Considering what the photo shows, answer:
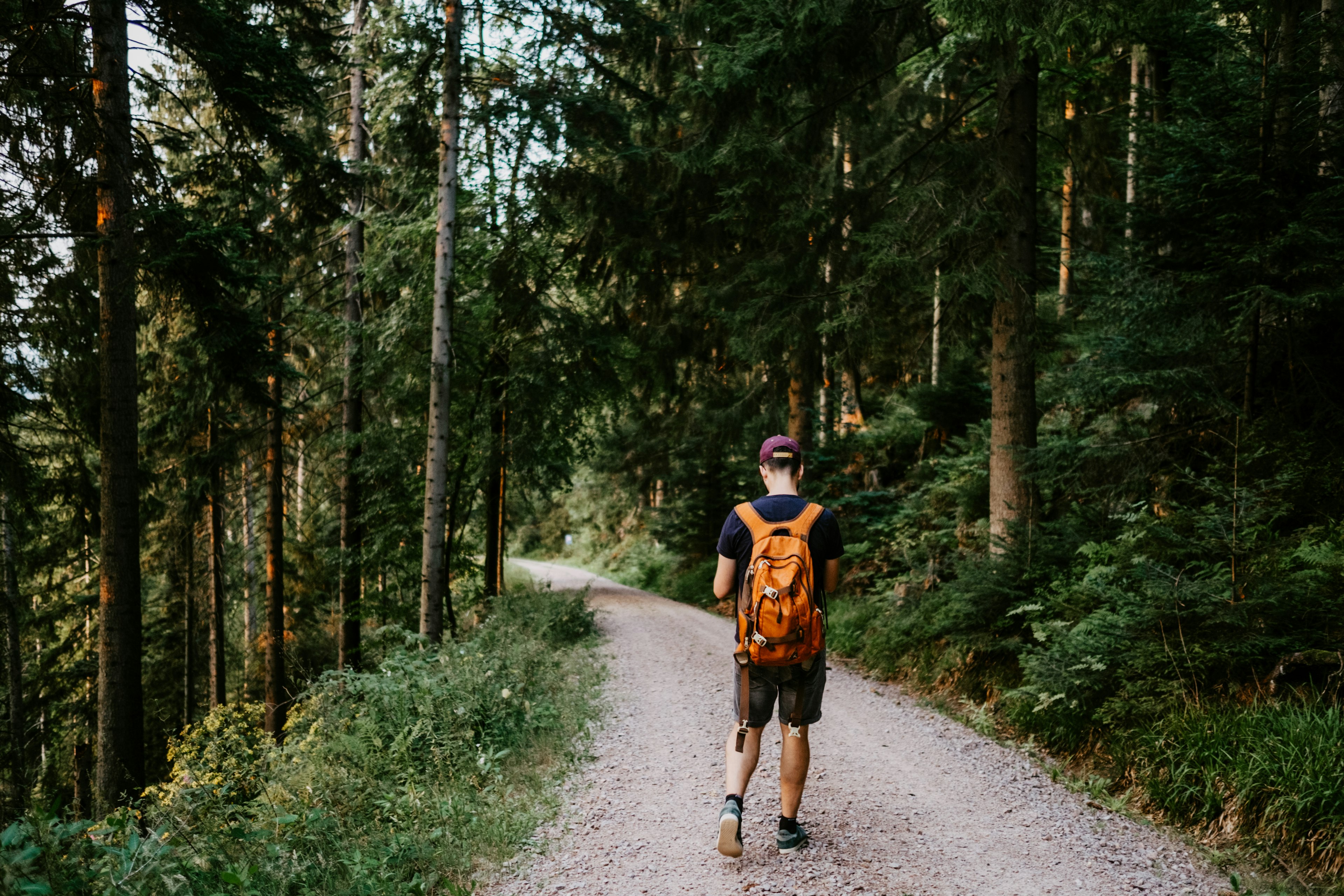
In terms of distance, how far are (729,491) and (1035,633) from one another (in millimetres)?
13755

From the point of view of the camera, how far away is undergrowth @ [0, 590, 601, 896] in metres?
3.35

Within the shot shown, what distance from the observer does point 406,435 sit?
1339 centimetres

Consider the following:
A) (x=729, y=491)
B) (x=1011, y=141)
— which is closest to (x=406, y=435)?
(x=729, y=491)

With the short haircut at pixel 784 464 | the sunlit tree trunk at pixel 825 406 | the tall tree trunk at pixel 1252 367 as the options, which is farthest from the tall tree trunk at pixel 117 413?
the tall tree trunk at pixel 1252 367

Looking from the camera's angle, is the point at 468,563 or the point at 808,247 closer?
the point at 808,247

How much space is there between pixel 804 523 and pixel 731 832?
1.65 metres

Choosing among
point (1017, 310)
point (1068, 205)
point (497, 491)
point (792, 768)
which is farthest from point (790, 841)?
point (1068, 205)

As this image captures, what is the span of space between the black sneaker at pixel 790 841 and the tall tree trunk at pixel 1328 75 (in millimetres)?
6269

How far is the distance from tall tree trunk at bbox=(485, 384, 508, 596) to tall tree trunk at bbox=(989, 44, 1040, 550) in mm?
8201

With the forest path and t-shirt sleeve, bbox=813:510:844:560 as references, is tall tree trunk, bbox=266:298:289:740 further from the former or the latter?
t-shirt sleeve, bbox=813:510:844:560

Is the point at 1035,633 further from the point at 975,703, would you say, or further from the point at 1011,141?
the point at 1011,141

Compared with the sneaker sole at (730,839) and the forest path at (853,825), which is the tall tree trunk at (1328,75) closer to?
the forest path at (853,825)

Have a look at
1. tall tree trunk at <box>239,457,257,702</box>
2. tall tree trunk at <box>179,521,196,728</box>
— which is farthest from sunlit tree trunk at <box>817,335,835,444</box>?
tall tree trunk at <box>179,521,196,728</box>

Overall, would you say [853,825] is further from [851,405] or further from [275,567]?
[851,405]
